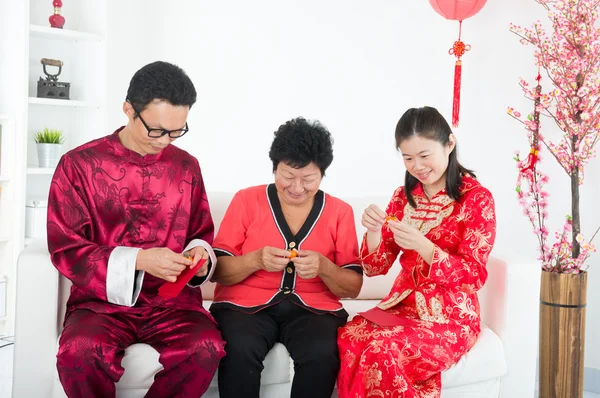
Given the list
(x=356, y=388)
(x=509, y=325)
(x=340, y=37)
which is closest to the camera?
(x=356, y=388)

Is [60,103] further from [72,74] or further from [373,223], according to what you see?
[373,223]

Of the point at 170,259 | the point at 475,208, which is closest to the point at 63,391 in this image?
the point at 170,259

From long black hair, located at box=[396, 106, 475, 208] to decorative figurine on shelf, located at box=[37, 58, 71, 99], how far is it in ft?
7.86

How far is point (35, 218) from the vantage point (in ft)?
12.3

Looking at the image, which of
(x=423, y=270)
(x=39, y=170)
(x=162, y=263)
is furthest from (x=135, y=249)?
(x=39, y=170)

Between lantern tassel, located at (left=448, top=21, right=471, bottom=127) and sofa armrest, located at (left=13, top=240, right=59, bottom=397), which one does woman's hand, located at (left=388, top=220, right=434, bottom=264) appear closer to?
sofa armrest, located at (left=13, top=240, right=59, bottom=397)

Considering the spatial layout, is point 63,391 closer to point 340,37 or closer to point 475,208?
point 475,208

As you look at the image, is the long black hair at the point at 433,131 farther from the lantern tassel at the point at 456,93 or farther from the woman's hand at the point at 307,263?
the lantern tassel at the point at 456,93

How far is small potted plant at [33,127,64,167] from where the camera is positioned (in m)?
3.81

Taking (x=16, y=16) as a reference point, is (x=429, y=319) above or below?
below

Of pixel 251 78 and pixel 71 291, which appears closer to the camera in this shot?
pixel 71 291

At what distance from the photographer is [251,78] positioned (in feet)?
13.3

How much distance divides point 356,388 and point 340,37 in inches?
97.4

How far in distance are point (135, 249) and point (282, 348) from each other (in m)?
0.54
